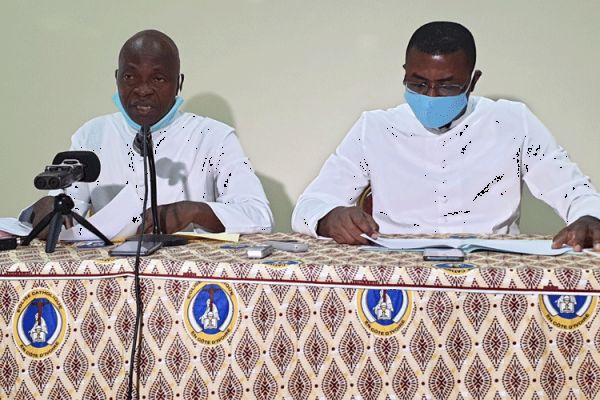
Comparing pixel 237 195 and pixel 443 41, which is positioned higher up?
pixel 443 41

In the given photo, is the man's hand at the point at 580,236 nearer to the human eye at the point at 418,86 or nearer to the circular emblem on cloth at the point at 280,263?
the circular emblem on cloth at the point at 280,263

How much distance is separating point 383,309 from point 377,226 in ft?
1.49

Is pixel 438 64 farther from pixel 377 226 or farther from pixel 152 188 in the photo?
pixel 152 188

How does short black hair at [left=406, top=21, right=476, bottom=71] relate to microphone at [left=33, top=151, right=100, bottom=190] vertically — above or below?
above

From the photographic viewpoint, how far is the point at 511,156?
2395mm

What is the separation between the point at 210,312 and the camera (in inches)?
51.3

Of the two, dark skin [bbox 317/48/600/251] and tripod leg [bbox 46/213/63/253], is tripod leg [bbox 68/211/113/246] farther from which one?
dark skin [bbox 317/48/600/251]

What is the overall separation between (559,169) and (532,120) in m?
0.25

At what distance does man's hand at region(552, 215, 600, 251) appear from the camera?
1.51 meters

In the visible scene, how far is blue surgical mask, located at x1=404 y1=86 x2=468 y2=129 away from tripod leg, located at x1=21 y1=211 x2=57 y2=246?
1.10m

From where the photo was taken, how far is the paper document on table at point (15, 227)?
5.78ft

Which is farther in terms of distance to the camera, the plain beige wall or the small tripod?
the plain beige wall

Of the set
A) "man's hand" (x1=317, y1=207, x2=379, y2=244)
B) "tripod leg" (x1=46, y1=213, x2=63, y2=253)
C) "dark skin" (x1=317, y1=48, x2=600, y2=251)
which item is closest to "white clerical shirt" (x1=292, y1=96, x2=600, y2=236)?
"dark skin" (x1=317, y1=48, x2=600, y2=251)

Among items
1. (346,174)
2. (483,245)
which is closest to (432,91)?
(346,174)
